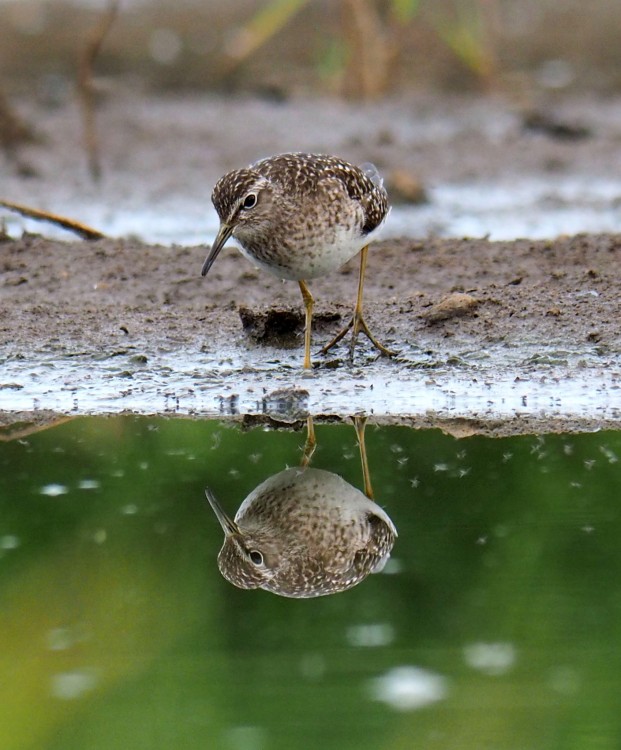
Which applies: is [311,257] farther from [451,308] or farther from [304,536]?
[304,536]

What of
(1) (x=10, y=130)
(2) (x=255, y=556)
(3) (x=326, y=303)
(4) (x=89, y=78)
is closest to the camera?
(2) (x=255, y=556)

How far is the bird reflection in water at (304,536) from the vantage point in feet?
18.7

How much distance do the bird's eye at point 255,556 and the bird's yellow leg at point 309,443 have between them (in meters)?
0.95

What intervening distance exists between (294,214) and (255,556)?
2.21 metres

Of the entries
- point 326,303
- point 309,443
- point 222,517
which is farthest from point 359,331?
point 222,517

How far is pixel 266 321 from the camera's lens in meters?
8.51

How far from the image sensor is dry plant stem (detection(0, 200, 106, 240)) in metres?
9.93

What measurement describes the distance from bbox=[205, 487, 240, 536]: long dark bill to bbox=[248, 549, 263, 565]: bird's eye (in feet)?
0.62

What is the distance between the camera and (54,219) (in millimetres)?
10133

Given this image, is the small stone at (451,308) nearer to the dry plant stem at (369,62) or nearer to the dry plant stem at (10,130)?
the dry plant stem at (10,130)

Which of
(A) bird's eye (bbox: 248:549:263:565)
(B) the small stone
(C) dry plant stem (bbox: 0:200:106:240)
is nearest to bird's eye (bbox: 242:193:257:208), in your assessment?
(B) the small stone

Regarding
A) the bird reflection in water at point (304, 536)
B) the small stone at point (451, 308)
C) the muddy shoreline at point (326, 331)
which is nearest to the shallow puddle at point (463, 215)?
the muddy shoreline at point (326, 331)

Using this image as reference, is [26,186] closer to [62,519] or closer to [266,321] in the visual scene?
[266,321]

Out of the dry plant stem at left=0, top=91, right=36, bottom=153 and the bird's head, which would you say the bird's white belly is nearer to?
the bird's head
